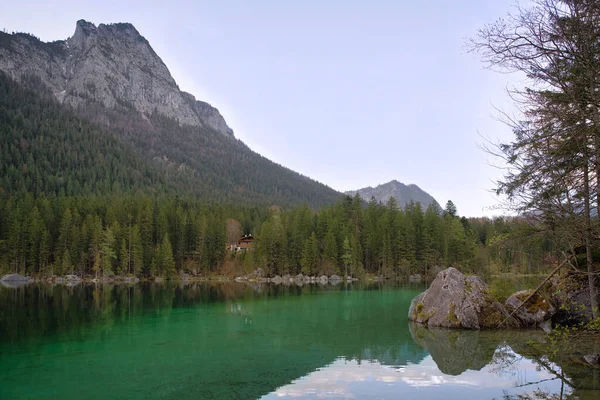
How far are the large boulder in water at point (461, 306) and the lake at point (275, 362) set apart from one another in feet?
3.56

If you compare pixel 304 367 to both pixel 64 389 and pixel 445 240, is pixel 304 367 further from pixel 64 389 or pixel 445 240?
pixel 445 240

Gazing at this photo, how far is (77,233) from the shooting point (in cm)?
8600

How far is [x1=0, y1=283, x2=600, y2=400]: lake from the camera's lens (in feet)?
40.1

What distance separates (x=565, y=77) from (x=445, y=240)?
82177 millimetres

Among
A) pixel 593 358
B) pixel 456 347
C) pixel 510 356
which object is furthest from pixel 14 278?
pixel 593 358

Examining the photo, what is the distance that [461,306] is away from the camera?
75.5 feet

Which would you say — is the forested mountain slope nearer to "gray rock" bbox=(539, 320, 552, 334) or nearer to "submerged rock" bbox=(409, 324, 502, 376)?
"submerged rock" bbox=(409, 324, 502, 376)

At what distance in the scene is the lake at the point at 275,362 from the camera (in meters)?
12.2

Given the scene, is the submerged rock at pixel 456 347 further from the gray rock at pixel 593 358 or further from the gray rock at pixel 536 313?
the gray rock at pixel 593 358

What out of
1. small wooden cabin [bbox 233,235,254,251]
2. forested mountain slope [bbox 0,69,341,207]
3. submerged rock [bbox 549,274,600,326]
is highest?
forested mountain slope [bbox 0,69,341,207]

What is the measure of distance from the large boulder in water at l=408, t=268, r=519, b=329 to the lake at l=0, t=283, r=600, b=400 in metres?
1.09

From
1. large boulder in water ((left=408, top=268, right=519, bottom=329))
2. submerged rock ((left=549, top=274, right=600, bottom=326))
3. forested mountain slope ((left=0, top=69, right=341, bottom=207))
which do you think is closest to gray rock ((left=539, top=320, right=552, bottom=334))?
large boulder in water ((left=408, top=268, right=519, bottom=329))

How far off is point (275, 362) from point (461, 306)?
38.3 ft

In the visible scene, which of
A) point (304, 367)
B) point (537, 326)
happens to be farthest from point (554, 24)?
point (537, 326)
